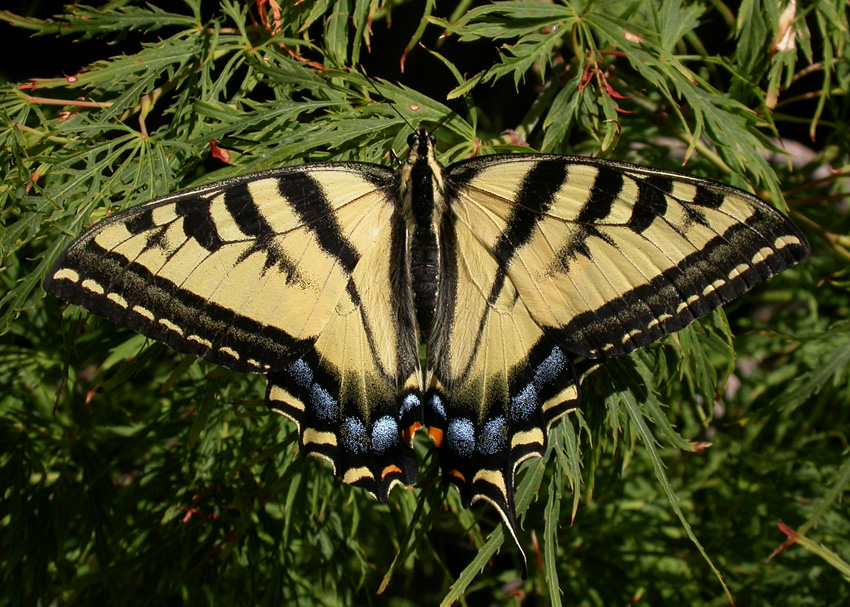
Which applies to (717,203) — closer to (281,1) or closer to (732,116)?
(732,116)

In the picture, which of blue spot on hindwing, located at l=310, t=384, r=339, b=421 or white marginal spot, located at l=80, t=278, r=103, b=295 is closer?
white marginal spot, located at l=80, t=278, r=103, b=295

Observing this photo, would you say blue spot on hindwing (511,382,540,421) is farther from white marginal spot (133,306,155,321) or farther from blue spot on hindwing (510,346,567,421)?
white marginal spot (133,306,155,321)

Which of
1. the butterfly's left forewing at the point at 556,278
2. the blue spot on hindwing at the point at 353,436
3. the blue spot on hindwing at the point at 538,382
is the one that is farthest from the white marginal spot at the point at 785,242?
the blue spot on hindwing at the point at 353,436

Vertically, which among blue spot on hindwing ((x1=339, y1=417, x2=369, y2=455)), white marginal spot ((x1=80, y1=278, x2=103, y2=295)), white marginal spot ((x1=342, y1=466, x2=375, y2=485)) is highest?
white marginal spot ((x1=80, y1=278, x2=103, y2=295))

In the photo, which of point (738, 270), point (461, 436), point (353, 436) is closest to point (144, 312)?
point (353, 436)

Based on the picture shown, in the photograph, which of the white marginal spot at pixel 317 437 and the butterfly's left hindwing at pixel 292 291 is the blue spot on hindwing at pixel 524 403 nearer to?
the butterfly's left hindwing at pixel 292 291

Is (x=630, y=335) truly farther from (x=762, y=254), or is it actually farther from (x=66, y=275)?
(x=66, y=275)

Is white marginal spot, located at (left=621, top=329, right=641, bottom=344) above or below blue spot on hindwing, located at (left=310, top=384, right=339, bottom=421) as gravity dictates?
above

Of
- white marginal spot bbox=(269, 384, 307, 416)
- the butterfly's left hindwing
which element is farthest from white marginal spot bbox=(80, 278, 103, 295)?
white marginal spot bbox=(269, 384, 307, 416)
